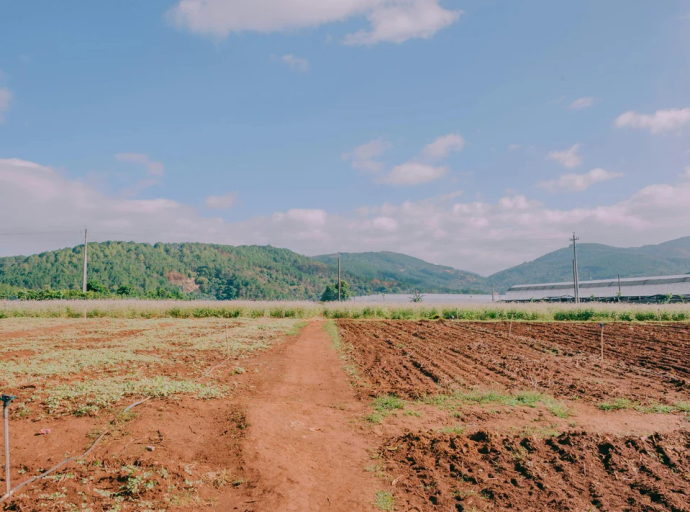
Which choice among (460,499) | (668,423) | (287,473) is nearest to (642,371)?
→ (668,423)

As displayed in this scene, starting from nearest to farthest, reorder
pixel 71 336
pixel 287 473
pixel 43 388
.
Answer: pixel 287 473 → pixel 43 388 → pixel 71 336

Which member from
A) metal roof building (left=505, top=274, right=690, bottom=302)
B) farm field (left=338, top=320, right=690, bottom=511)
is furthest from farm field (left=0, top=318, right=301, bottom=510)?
metal roof building (left=505, top=274, right=690, bottom=302)

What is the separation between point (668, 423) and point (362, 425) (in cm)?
554

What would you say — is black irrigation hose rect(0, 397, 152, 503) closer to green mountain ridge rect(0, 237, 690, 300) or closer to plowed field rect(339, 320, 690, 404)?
plowed field rect(339, 320, 690, 404)

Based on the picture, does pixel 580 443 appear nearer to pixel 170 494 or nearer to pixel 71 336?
pixel 170 494

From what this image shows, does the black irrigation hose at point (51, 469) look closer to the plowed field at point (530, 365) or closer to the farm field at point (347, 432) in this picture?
the farm field at point (347, 432)

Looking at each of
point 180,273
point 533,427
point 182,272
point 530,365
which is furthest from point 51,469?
point 182,272

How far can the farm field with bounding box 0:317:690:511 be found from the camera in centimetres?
470

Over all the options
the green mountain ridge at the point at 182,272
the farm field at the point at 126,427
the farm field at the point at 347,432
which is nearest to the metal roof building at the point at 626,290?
the green mountain ridge at the point at 182,272

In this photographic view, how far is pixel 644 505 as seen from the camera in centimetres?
434

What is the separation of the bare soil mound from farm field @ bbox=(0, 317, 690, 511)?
0.9 inches

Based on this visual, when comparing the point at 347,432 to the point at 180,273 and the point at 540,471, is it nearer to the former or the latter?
the point at 540,471

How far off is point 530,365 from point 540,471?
7.74m

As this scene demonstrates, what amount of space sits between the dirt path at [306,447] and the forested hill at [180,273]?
68754 millimetres
